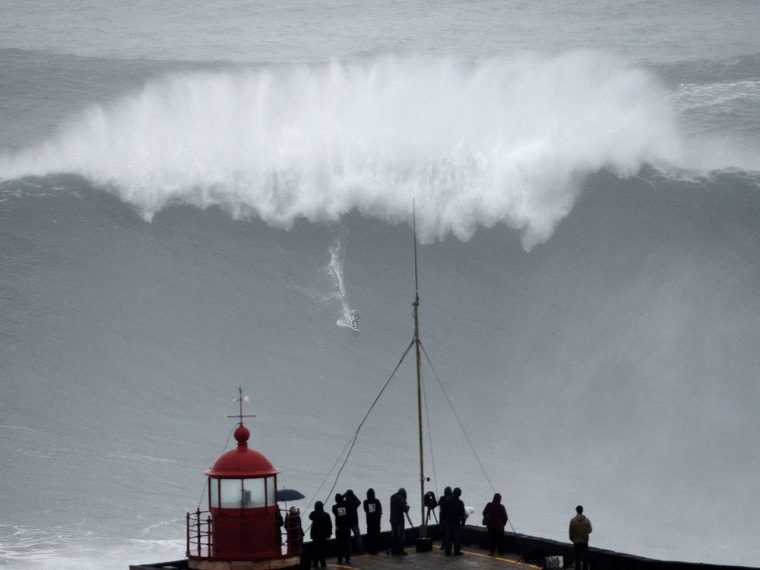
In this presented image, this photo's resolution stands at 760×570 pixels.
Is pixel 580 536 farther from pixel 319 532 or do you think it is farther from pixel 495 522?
pixel 319 532

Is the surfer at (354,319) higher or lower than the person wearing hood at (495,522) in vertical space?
higher

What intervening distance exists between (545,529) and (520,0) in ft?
194

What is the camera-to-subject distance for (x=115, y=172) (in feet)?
113

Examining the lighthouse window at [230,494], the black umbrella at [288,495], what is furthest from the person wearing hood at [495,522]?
the lighthouse window at [230,494]

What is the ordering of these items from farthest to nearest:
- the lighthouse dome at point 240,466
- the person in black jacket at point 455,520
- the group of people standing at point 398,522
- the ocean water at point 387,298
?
the ocean water at point 387,298
the person in black jacket at point 455,520
the group of people standing at point 398,522
the lighthouse dome at point 240,466

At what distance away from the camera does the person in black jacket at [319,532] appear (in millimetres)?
15031

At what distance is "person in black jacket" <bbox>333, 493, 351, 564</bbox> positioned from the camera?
15414 mm

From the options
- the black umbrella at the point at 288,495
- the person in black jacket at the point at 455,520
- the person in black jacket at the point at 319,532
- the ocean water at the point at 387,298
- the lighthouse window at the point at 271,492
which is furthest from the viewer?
the ocean water at the point at 387,298

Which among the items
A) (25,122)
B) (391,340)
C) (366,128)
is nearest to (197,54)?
(25,122)

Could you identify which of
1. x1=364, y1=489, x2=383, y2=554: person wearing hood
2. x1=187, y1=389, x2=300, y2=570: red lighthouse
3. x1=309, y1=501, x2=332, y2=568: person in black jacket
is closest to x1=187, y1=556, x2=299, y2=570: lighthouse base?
x1=187, y1=389, x2=300, y2=570: red lighthouse

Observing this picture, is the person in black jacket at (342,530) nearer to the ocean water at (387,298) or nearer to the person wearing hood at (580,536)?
the person wearing hood at (580,536)

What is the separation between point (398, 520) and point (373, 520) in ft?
0.94

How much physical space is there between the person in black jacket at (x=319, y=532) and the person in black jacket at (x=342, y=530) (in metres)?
0.27

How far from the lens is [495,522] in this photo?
52.2ft
